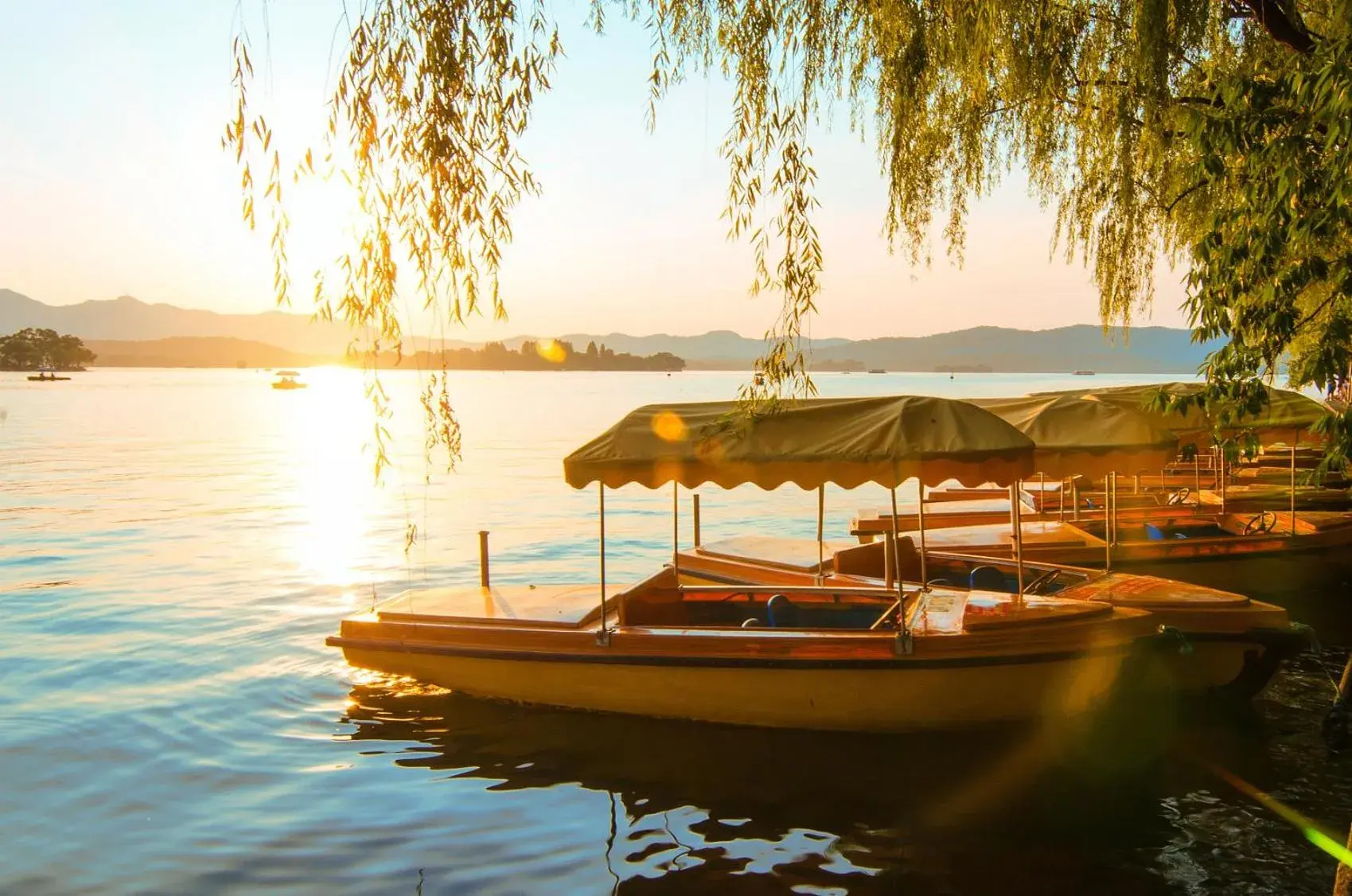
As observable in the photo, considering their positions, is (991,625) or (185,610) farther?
(185,610)

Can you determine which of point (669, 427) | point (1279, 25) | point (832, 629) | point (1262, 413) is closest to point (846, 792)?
point (832, 629)

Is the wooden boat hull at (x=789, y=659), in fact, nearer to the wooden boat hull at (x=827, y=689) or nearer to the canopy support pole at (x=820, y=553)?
the wooden boat hull at (x=827, y=689)

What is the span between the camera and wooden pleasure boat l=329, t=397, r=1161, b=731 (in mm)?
8758

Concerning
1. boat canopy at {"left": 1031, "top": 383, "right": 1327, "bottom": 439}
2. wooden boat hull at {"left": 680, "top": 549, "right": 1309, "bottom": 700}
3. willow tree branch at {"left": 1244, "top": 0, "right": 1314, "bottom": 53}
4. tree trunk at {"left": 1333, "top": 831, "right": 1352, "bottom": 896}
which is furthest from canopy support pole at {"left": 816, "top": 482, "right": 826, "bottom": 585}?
tree trunk at {"left": 1333, "top": 831, "right": 1352, "bottom": 896}

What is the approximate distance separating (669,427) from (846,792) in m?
3.40

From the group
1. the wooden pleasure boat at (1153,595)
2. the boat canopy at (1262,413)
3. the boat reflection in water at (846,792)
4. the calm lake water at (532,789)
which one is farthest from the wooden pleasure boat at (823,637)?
the boat canopy at (1262,413)

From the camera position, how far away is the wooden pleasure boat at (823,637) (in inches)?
345

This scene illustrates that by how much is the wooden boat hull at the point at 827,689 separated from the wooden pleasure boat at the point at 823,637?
0.05 ft

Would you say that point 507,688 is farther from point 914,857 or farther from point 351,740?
point 914,857

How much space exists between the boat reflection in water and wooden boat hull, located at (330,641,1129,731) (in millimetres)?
241

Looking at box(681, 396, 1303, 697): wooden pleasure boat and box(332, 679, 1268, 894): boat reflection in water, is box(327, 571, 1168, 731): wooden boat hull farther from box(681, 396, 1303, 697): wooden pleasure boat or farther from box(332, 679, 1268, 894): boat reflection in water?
box(681, 396, 1303, 697): wooden pleasure boat

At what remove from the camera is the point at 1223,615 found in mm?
9875

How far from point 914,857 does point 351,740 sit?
562 centimetres

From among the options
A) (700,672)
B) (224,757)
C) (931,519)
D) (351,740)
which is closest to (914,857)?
(700,672)
